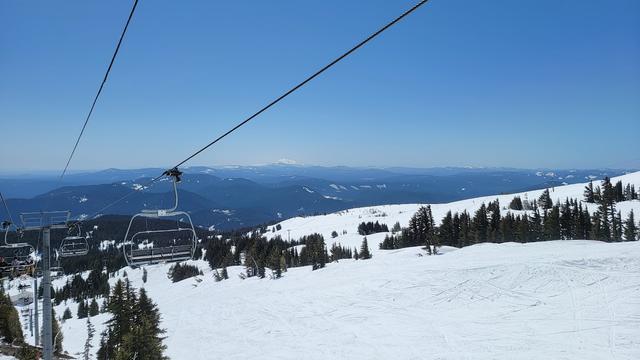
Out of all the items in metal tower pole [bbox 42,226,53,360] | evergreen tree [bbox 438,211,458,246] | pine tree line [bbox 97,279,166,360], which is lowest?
evergreen tree [bbox 438,211,458,246]

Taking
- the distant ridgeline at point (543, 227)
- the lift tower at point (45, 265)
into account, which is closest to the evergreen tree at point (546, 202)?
the distant ridgeline at point (543, 227)

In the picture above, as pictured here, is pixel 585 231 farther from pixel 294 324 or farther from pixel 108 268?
pixel 108 268

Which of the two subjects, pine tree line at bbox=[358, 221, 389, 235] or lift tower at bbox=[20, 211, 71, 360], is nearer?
lift tower at bbox=[20, 211, 71, 360]

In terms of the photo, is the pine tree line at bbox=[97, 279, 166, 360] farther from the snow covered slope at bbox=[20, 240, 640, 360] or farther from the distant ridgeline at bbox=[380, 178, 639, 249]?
the distant ridgeline at bbox=[380, 178, 639, 249]

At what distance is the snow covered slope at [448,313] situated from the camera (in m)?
28.6

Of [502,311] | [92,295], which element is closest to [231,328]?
[502,311]

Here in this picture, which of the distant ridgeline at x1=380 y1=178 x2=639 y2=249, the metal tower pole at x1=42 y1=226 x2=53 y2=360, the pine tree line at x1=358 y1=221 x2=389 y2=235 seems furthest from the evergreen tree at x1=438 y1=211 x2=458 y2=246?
the metal tower pole at x1=42 y1=226 x2=53 y2=360

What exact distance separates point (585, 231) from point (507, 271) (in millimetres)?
50975

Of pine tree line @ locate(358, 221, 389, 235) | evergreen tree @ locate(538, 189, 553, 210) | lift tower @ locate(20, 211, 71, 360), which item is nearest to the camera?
lift tower @ locate(20, 211, 71, 360)

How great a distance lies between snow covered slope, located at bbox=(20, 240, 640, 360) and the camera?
93.9ft

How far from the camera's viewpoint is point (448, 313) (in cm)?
3881

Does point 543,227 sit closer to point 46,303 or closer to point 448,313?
point 448,313

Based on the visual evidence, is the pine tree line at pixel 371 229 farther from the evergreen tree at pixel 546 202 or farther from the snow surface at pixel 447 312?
the snow surface at pixel 447 312

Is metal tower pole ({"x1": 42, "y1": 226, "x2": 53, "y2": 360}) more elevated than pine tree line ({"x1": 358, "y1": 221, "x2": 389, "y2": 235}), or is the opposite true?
metal tower pole ({"x1": 42, "y1": 226, "x2": 53, "y2": 360})
